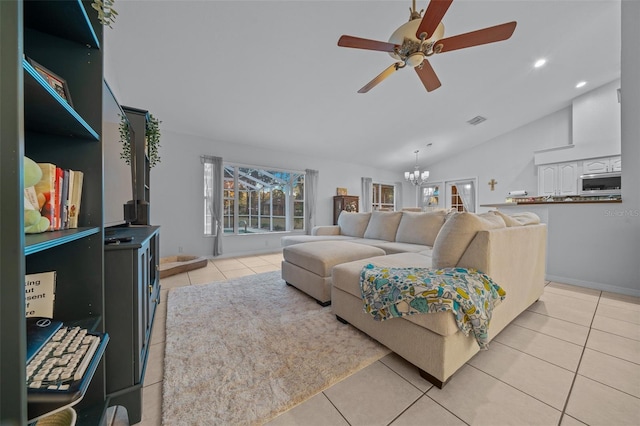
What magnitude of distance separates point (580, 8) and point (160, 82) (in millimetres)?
5223

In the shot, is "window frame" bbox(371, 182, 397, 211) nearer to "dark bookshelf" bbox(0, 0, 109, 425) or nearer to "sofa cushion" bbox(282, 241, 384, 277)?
"sofa cushion" bbox(282, 241, 384, 277)

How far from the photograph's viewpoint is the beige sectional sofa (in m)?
1.17

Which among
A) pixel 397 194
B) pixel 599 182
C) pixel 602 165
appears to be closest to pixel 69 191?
pixel 599 182

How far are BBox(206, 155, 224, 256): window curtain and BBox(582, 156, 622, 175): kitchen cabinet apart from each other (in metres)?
7.33

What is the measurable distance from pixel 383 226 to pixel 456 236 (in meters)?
2.08

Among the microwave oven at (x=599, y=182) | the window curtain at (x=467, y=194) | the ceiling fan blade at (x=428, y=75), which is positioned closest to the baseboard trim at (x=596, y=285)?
the microwave oven at (x=599, y=182)

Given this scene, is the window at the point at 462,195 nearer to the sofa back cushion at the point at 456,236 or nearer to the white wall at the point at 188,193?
the white wall at the point at 188,193

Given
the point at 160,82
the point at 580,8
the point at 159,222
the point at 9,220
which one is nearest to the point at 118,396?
the point at 9,220

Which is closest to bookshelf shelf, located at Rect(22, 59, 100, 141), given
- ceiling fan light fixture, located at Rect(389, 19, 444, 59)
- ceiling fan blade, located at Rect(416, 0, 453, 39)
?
ceiling fan blade, located at Rect(416, 0, 453, 39)

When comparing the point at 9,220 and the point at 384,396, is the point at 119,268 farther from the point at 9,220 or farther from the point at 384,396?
the point at 384,396

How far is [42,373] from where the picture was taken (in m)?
0.57

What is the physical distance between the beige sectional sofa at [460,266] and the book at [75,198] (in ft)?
4.87

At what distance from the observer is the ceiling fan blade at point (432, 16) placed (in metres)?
1.47

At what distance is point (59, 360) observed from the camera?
0.63 metres
